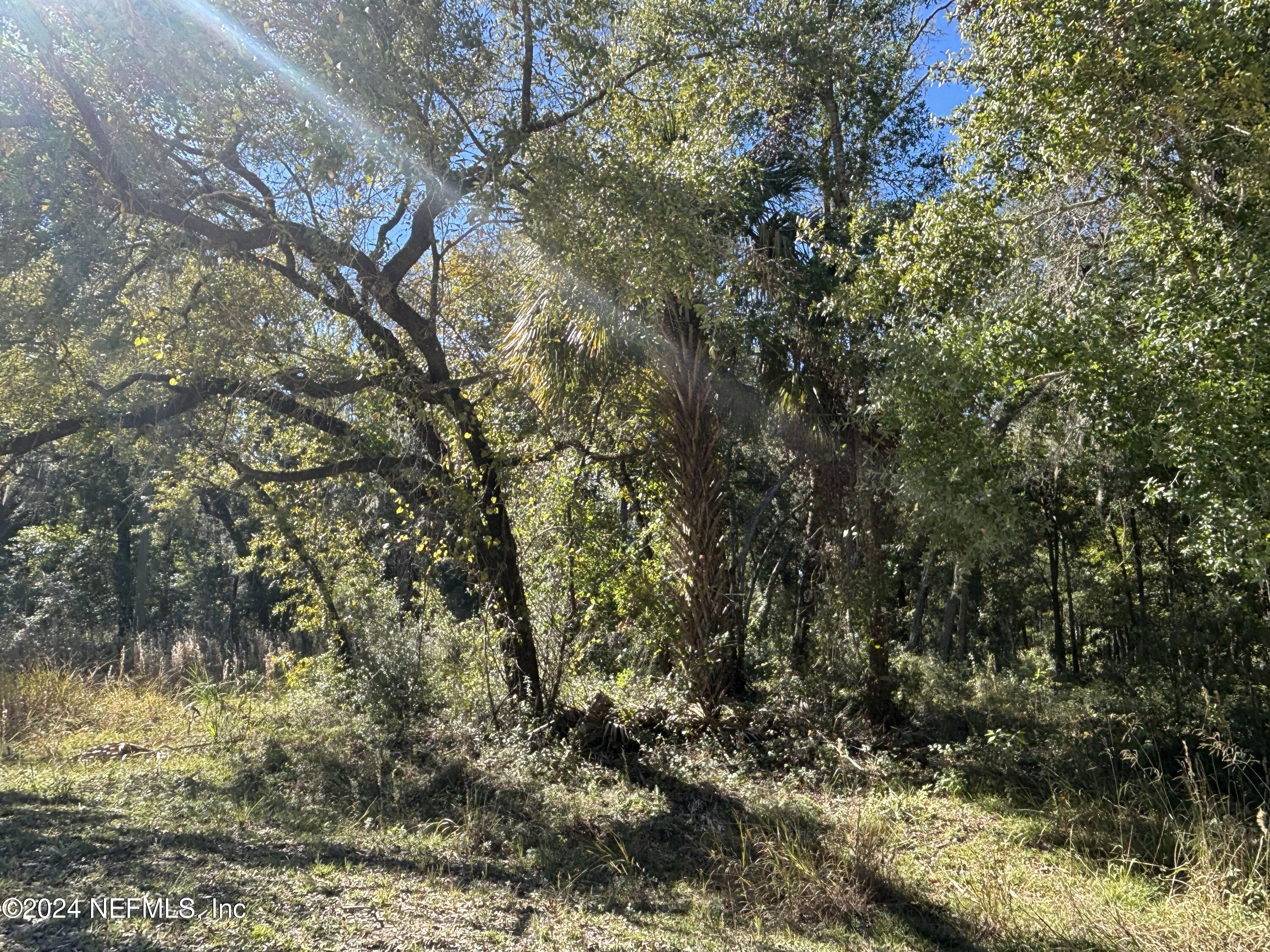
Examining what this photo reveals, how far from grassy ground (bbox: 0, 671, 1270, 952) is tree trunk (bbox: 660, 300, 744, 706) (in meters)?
0.95

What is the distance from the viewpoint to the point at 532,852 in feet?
19.3

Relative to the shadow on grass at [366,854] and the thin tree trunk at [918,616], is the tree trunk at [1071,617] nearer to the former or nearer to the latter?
the thin tree trunk at [918,616]

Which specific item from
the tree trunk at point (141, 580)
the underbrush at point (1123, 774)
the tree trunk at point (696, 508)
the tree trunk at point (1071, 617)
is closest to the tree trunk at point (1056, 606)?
the tree trunk at point (1071, 617)

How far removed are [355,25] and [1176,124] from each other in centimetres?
590

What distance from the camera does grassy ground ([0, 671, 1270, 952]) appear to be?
4473mm

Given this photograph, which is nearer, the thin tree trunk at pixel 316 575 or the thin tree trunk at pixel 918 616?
the thin tree trunk at pixel 316 575

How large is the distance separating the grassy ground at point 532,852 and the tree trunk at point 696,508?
3.12 ft

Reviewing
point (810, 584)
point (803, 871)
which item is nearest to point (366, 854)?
point (803, 871)

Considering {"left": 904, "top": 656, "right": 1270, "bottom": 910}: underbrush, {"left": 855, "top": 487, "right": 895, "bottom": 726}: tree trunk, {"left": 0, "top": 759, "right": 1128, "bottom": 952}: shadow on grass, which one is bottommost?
{"left": 0, "top": 759, "right": 1128, "bottom": 952}: shadow on grass

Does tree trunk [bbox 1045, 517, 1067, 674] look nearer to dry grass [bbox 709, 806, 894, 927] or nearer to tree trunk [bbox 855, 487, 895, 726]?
tree trunk [bbox 855, 487, 895, 726]

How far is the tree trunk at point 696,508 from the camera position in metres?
8.84

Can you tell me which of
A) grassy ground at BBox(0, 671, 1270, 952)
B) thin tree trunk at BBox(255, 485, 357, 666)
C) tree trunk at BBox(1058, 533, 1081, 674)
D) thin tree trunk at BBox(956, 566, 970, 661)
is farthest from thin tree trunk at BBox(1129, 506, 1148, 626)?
thin tree trunk at BBox(255, 485, 357, 666)

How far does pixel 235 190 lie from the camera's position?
26.0 feet

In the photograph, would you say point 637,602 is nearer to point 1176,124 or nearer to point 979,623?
point 1176,124
